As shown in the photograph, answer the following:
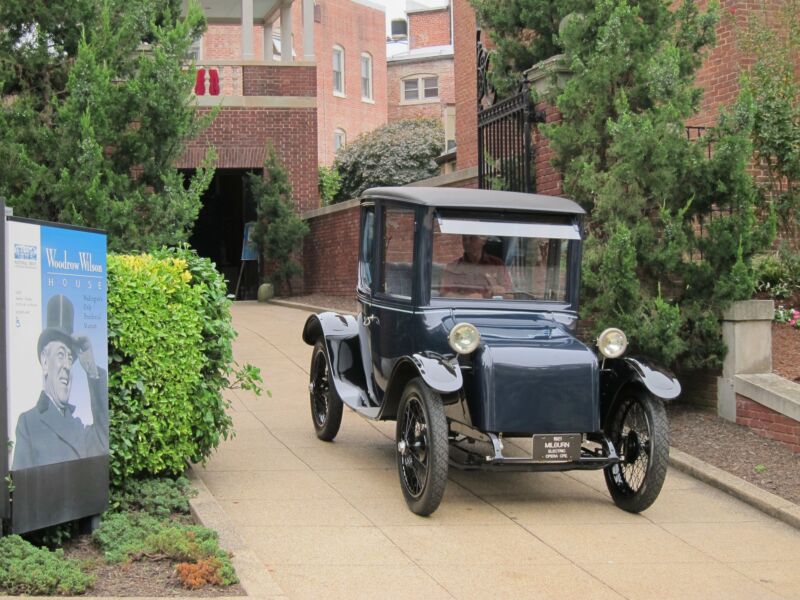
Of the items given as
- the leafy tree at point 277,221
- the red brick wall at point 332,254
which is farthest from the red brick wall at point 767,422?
the leafy tree at point 277,221

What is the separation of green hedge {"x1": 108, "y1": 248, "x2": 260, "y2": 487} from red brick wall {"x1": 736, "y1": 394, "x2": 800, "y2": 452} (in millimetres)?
4353

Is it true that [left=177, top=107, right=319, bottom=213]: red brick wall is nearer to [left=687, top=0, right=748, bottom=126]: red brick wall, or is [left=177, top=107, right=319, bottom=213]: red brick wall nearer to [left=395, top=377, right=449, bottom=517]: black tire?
[left=687, top=0, right=748, bottom=126]: red brick wall

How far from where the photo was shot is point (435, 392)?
676cm

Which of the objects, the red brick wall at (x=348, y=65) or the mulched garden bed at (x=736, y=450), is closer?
the mulched garden bed at (x=736, y=450)

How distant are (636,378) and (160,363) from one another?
9.99ft

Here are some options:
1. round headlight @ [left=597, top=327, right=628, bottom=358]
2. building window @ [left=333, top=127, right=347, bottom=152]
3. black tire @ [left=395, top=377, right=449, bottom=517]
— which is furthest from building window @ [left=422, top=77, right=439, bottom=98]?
black tire @ [left=395, top=377, right=449, bottom=517]

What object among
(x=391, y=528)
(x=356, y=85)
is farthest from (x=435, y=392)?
(x=356, y=85)

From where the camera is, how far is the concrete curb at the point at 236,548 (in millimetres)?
5102

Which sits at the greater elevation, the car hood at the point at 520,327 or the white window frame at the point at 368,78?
the white window frame at the point at 368,78

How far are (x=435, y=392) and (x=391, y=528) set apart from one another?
874mm

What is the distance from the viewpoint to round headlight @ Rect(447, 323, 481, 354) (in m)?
6.73

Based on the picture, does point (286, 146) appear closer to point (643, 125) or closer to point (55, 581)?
point (643, 125)

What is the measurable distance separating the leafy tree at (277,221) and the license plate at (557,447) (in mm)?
15341

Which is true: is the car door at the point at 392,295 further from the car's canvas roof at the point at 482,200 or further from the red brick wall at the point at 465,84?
the red brick wall at the point at 465,84
